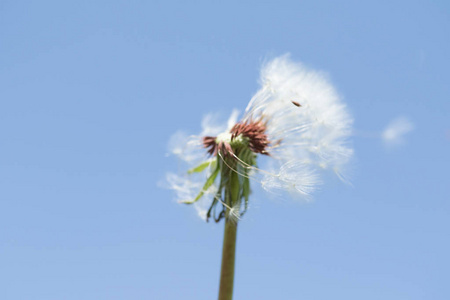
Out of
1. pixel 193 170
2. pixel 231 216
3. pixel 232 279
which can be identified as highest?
pixel 193 170

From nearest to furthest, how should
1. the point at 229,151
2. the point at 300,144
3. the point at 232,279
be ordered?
the point at 232,279
the point at 229,151
the point at 300,144

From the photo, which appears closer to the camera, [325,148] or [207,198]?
[207,198]

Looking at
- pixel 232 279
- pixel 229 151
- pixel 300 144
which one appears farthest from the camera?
pixel 300 144

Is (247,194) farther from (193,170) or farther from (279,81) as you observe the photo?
(279,81)

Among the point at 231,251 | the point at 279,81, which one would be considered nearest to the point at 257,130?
the point at 279,81

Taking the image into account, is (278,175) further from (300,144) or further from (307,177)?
(300,144)

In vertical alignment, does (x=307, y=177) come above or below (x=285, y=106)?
below
